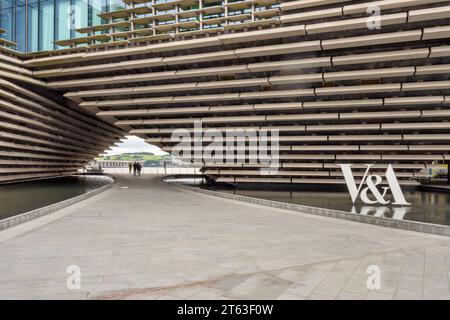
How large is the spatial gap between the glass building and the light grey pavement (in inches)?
1030

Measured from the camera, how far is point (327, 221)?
36.1ft

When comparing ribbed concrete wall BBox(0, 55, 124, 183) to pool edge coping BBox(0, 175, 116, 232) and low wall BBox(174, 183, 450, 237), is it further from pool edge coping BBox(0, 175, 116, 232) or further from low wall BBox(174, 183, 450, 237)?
low wall BBox(174, 183, 450, 237)

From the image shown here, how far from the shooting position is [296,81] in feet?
51.5

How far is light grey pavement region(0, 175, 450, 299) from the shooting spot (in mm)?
5043

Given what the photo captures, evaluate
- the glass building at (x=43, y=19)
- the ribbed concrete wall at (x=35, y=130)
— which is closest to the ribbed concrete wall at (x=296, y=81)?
the ribbed concrete wall at (x=35, y=130)

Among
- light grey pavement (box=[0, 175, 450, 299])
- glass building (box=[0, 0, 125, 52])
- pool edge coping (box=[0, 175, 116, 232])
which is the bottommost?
light grey pavement (box=[0, 175, 450, 299])

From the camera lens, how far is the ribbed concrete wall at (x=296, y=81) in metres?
13.9

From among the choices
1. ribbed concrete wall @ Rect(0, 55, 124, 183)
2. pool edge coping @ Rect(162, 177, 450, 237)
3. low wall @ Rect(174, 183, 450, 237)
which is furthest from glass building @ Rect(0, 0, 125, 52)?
low wall @ Rect(174, 183, 450, 237)

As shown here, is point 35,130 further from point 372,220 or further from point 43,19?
point 372,220

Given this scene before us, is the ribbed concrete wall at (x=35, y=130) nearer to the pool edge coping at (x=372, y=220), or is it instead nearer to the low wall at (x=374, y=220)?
the pool edge coping at (x=372, y=220)

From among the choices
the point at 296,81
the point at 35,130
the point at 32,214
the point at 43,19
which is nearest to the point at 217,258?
→ the point at 32,214

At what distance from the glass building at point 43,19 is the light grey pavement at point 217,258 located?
26.2 meters
